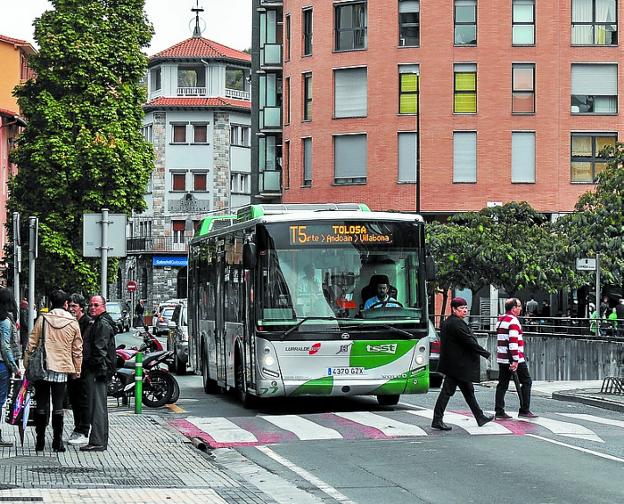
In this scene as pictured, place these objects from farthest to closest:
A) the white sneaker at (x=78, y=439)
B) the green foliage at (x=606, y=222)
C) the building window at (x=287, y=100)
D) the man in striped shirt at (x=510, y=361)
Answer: the building window at (x=287, y=100) < the green foliage at (x=606, y=222) < the man in striped shirt at (x=510, y=361) < the white sneaker at (x=78, y=439)

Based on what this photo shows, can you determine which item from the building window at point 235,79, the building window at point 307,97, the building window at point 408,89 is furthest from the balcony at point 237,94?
the building window at point 408,89

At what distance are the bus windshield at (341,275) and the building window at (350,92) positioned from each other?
38581 millimetres

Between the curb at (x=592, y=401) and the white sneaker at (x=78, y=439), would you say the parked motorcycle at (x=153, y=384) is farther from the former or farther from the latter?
the curb at (x=592, y=401)

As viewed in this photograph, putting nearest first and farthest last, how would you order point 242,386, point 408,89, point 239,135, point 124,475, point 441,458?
point 124,475 → point 441,458 → point 242,386 → point 408,89 → point 239,135

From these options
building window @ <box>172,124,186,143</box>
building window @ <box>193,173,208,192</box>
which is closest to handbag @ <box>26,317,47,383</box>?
building window @ <box>193,173,208,192</box>

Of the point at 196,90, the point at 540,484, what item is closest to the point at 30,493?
the point at 540,484

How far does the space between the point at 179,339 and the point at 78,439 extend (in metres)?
20.1

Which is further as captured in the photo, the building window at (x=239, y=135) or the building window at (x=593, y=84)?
the building window at (x=239, y=135)

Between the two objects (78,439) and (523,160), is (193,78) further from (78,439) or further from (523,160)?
(78,439)

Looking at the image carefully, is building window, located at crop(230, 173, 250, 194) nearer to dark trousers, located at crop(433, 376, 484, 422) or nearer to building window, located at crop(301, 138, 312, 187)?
building window, located at crop(301, 138, 312, 187)

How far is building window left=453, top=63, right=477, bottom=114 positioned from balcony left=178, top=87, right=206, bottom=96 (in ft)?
141

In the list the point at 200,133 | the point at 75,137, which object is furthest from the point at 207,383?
the point at 200,133

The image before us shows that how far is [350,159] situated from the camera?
196 ft

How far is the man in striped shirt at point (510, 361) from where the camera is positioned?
65.1 ft
